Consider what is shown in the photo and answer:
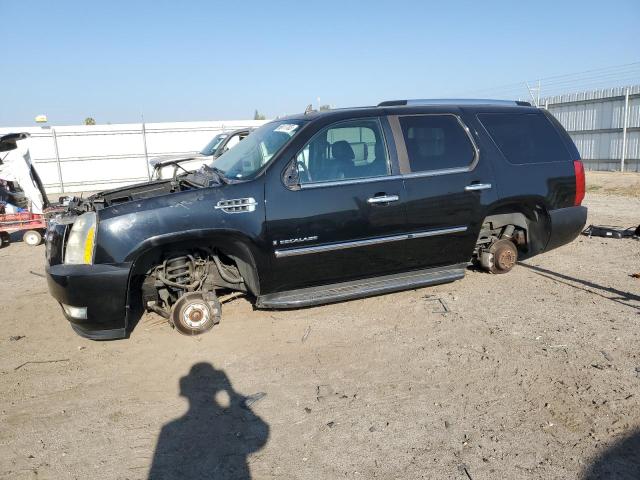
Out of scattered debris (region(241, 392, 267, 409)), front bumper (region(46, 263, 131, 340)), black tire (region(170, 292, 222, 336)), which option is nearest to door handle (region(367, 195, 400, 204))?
black tire (region(170, 292, 222, 336))

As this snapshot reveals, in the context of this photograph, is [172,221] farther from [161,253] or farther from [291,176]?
[291,176]

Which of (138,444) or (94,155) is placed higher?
(94,155)

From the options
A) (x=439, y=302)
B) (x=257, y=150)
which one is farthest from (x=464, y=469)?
(x=257, y=150)

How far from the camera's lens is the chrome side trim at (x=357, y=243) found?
4301mm

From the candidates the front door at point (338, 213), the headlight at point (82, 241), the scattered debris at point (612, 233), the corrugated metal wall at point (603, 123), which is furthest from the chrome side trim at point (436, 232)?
the corrugated metal wall at point (603, 123)

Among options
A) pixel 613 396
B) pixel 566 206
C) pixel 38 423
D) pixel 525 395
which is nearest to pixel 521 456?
pixel 525 395

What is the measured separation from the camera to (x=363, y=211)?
446cm

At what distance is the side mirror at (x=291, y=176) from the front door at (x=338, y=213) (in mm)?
30

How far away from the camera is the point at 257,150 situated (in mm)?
4781

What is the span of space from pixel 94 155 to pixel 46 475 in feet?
66.6

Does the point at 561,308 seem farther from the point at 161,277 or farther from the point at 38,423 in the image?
the point at 38,423

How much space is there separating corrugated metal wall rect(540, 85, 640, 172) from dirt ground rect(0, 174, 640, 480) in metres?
15.5

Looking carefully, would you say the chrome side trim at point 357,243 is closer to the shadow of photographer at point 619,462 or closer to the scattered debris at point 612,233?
the shadow of photographer at point 619,462

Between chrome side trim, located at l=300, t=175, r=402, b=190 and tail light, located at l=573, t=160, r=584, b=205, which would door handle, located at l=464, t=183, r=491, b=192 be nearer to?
chrome side trim, located at l=300, t=175, r=402, b=190
